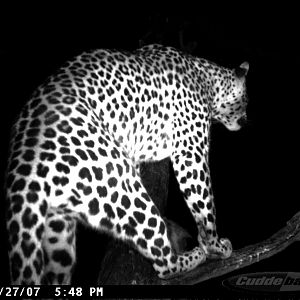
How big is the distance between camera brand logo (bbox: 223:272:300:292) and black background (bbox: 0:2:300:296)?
1.04 metres

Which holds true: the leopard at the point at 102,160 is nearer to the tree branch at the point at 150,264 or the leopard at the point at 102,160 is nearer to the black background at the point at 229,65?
the tree branch at the point at 150,264

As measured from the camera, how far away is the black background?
4477 mm

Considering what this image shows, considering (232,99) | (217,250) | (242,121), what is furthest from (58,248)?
(242,121)

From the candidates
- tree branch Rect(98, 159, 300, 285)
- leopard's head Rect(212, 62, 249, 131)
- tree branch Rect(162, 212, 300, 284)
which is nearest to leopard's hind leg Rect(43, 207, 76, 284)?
tree branch Rect(98, 159, 300, 285)

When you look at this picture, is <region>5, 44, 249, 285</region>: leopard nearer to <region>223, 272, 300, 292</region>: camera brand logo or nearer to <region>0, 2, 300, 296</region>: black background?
<region>223, 272, 300, 292</region>: camera brand logo

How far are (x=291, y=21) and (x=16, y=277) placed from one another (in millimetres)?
4174

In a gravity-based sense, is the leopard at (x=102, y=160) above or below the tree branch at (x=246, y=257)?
above

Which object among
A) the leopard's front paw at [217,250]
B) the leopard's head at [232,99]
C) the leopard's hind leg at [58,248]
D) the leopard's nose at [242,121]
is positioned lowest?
the leopard's front paw at [217,250]

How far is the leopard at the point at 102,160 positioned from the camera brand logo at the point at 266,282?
23cm

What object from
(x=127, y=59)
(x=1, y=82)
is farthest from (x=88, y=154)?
(x=1, y=82)

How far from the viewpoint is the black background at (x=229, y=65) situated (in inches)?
176

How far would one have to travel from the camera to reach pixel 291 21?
450 centimetres

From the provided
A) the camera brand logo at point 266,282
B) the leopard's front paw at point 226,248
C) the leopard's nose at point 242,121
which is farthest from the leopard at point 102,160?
the leopard's nose at point 242,121

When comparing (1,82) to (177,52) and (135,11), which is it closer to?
(135,11)
